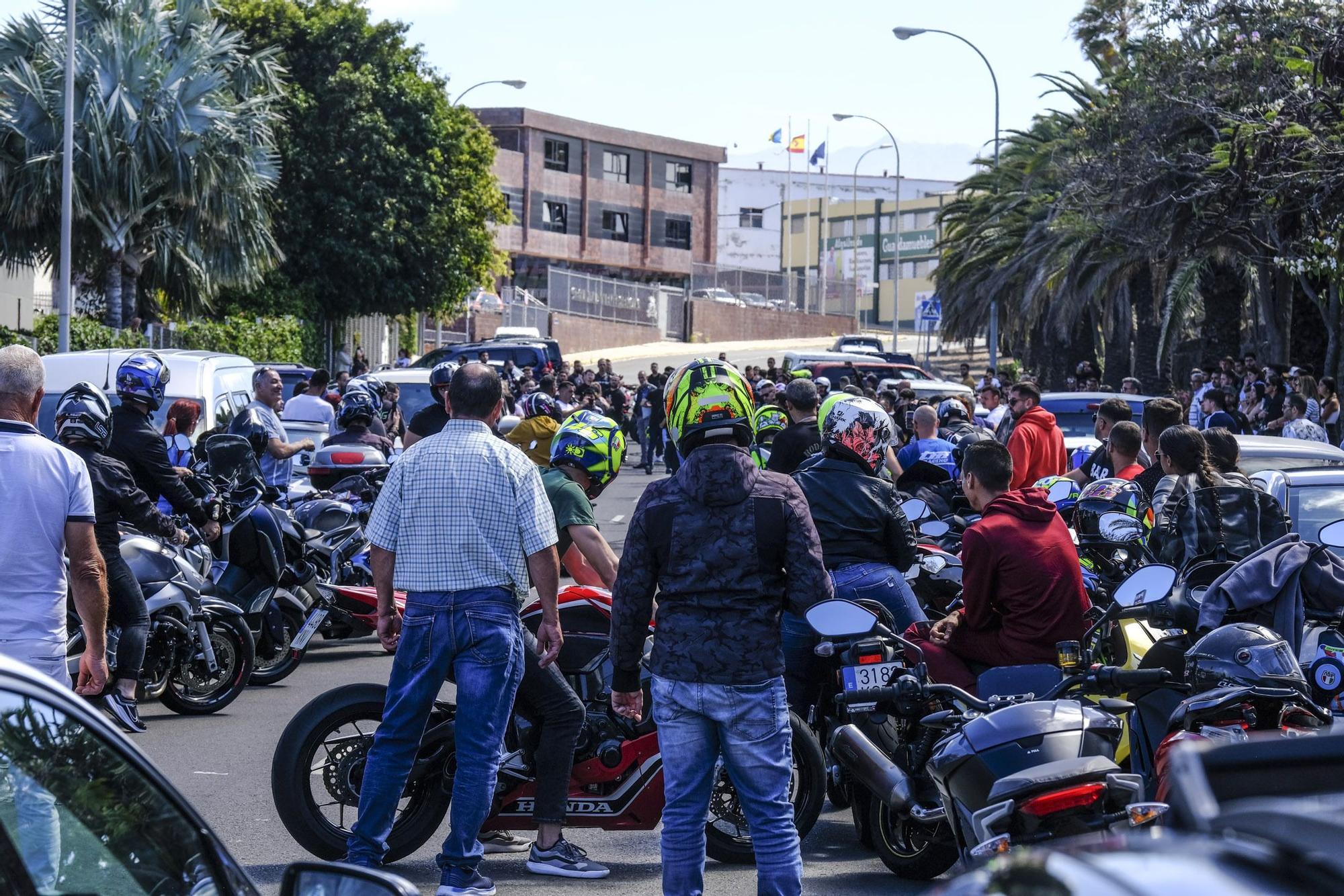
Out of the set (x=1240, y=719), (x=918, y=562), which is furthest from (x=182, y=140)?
(x=1240, y=719)

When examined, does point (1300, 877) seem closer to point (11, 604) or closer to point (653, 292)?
point (11, 604)

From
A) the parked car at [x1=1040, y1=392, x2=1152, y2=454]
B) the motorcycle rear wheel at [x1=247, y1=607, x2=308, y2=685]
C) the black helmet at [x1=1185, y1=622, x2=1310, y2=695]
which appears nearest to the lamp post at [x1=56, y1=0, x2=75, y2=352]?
the parked car at [x1=1040, y1=392, x2=1152, y2=454]

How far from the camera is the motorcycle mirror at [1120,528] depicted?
8.20m

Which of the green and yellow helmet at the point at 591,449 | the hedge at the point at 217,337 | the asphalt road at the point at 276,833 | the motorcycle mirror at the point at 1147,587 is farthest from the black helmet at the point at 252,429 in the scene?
the hedge at the point at 217,337

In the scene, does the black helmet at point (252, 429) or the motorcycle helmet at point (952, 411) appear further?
the motorcycle helmet at point (952, 411)

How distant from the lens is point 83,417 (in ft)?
25.1

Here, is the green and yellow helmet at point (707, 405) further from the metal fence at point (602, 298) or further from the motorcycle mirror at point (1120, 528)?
the metal fence at point (602, 298)

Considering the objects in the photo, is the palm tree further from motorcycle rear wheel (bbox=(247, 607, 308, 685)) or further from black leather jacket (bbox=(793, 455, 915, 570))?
black leather jacket (bbox=(793, 455, 915, 570))

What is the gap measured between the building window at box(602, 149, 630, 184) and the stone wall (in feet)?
25.2

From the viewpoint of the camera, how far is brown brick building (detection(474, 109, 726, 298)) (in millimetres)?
74062

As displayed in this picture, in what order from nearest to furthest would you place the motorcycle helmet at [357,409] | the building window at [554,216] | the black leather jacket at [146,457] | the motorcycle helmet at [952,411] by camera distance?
the black leather jacket at [146,457], the motorcycle helmet at [357,409], the motorcycle helmet at [952,411], the building window at [554,216]

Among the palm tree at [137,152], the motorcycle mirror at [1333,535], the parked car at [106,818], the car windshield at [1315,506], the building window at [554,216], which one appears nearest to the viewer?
the parked car at [106,818]

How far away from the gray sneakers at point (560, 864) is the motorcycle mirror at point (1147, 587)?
7.33 ft

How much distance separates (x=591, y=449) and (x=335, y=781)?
166cm
